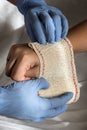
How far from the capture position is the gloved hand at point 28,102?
917mm

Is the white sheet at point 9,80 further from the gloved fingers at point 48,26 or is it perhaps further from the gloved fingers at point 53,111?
the gloved fingers at point 48,26

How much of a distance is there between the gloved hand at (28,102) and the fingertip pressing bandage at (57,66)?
27 mm

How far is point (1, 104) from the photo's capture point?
906 mm

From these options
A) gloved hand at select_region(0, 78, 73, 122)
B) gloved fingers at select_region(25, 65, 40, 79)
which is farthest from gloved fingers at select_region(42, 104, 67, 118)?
gloved fingers at select_region(25, 65, 40, 79)

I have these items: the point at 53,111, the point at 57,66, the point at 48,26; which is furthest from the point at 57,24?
the point at 53,111

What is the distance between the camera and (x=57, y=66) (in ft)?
3.34

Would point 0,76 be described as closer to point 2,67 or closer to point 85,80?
point 2,67

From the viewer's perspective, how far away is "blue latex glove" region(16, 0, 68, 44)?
919mm

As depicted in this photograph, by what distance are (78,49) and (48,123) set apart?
0.24 meters

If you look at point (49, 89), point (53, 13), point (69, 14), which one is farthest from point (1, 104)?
point (69, 14)

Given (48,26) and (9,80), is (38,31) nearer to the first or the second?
(48,26)

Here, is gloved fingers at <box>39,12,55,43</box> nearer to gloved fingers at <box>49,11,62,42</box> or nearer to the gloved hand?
gloved fingers at <box>49,11,62,42</box>

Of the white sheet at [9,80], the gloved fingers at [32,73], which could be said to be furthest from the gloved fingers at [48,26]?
the white sheet at [9,80]

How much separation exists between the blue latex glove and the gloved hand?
116 mm
